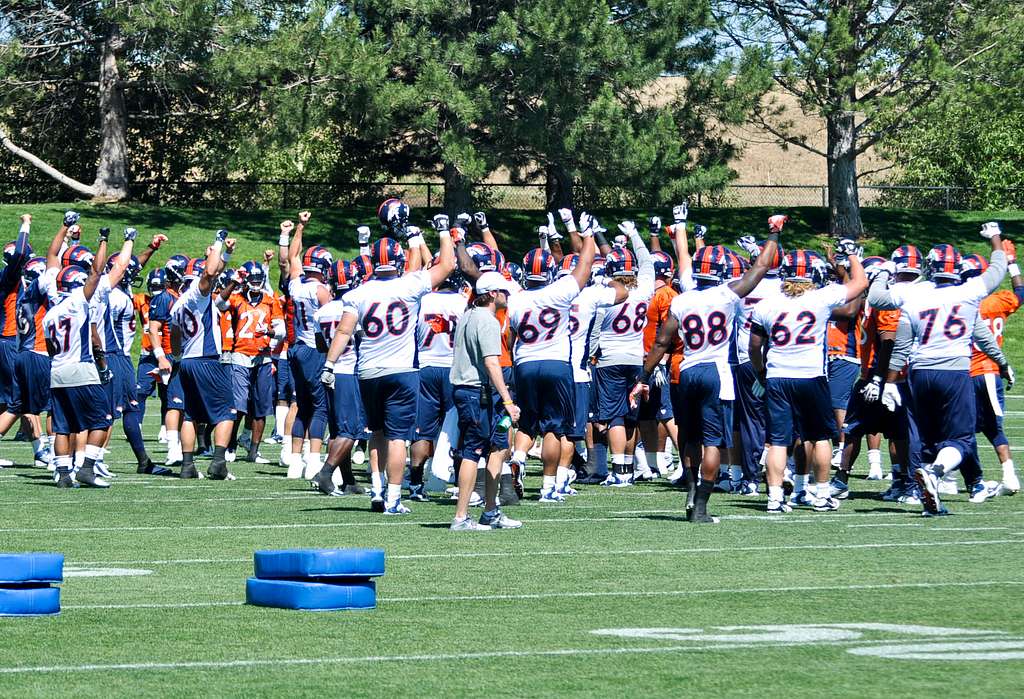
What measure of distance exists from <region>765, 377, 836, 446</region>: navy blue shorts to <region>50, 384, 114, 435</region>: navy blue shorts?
602cm

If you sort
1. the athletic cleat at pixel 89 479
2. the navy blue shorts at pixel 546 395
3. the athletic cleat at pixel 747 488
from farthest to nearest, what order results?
1. the athletic cleat at pixel 89 479
2. the athletic cleat at pixel 747 488
3. the navy blue shorts at pixel 546 395

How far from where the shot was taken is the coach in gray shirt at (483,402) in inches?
488

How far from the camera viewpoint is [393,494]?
1372 cm

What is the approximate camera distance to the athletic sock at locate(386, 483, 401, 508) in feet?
44.8

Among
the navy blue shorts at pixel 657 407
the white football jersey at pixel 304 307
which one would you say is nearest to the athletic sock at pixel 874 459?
the navy blue shorts at pixel 657 407

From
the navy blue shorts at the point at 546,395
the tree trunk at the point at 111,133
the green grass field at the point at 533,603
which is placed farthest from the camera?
the tree trunk at the point at 111,133

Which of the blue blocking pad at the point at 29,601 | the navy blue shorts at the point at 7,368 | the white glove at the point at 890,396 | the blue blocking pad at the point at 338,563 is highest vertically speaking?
the navy blue shorts at the point at 7,368

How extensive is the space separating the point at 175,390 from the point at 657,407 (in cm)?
484

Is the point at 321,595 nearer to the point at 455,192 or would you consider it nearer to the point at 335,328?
the point at 335,328

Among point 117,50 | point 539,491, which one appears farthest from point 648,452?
point 117,50

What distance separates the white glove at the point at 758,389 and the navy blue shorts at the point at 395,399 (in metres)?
3.31

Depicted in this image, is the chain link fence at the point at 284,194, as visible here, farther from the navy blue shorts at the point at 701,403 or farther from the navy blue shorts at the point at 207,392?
the navy blue shorts at the point at 701,403

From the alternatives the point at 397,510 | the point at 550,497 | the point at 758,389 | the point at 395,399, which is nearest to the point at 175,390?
the point at 550,497

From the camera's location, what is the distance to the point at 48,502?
14578mm
